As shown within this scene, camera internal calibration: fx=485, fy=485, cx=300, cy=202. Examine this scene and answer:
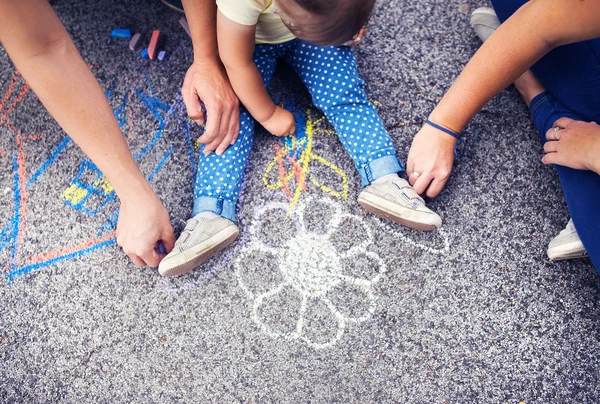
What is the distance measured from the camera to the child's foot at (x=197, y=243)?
1.00 m

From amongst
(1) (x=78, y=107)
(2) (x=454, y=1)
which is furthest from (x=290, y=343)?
(2) (x=454, y=1)

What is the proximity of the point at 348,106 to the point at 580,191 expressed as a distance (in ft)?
1.71

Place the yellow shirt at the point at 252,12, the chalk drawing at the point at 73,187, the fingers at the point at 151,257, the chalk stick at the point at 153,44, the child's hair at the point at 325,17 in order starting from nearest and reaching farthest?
the child's hair at the point at 325,17 < the yellow shirt at the point at 252,12 < the fingers at the point at 151,257 < the chalk drawing at the point at 73,187 < the chalk stick at the point at 153,44

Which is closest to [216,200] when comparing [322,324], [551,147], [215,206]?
[215,206]

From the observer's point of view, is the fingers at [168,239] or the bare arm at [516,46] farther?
the fingers at [168,239]

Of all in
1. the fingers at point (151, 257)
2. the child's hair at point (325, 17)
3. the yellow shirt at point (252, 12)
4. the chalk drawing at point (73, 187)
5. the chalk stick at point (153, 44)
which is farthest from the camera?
the chalk stick at point (153, 44)

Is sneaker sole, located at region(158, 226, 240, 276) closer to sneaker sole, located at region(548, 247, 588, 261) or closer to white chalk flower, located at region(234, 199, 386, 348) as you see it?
white chalk flower, located at region(234, 199, 386, 348)

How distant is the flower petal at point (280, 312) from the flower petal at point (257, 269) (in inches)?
0.7

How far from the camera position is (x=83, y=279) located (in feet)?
3.65

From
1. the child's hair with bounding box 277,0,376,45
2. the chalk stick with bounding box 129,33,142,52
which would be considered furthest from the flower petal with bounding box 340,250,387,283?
the chalk stick with bounding box 129,33,142,52

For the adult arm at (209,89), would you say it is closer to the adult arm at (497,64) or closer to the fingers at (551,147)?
the adult arm at (497,64)

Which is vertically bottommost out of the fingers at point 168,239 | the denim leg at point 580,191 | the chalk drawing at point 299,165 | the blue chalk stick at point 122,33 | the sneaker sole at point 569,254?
the fingers at point 168,239

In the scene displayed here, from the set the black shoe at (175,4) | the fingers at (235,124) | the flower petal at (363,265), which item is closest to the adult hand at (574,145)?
the flower petal at (363,265)

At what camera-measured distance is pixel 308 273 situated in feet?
3.58
